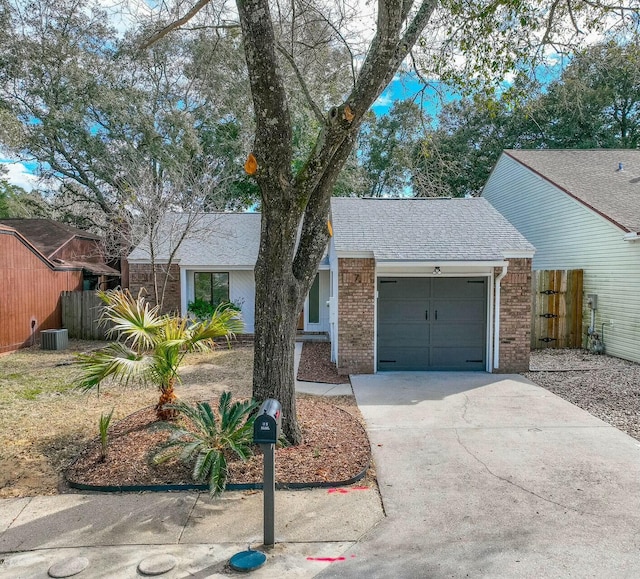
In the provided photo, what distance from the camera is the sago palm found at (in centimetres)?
437

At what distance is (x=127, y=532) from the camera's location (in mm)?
3660

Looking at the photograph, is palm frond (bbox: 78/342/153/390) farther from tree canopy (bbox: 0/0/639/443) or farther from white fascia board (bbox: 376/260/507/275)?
white fascia board (bbox: 376/260/507/275)

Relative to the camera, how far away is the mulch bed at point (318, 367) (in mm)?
9266

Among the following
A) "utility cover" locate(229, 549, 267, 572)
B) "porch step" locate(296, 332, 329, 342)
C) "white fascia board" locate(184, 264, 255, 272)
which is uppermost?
"white fascia board" locate(184, 264, 255, 272)

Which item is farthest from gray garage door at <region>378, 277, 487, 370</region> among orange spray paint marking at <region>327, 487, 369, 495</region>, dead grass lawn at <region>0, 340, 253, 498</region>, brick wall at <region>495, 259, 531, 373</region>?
orange spray paint marking at <region>327, 487, 369, 495</region>

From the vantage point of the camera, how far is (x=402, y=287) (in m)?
9.78

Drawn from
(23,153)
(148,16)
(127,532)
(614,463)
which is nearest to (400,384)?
(614,463)

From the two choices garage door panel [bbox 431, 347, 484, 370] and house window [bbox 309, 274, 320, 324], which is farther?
house window [bbox 309, 274, 320, 324]

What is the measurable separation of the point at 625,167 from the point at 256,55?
46.5ft

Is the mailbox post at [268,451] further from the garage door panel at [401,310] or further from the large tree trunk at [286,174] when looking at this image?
the garage door panel at [401,310]

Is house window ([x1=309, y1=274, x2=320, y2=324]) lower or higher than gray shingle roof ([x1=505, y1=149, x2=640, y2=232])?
lower

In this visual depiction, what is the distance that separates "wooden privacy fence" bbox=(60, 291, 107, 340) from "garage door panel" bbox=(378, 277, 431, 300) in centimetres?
974

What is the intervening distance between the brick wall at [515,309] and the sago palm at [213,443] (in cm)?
640

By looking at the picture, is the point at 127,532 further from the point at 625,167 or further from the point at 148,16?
the point at 625,167
